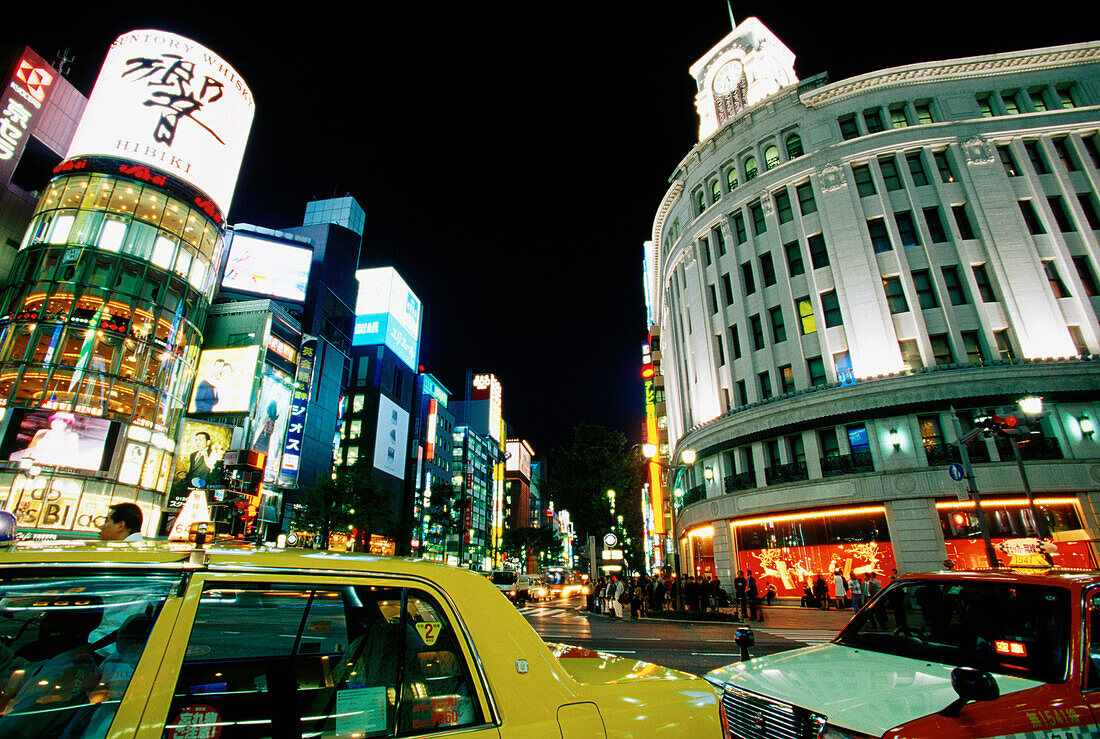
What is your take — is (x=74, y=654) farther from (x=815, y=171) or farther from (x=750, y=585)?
(x=815, y=171)

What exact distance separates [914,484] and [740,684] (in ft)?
80.0

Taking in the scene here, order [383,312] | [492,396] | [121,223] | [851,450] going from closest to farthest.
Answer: [851,450], [121,223], [383,312], [492,396]

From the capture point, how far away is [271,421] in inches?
1622

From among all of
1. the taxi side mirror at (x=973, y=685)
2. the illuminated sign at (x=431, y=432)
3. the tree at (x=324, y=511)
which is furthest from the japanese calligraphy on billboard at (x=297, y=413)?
the taxi side mirror at (x=973, y=685)

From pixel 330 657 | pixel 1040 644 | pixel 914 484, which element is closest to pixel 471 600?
pixel 330 657

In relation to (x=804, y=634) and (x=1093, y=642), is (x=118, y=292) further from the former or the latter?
(x=1093, y=642)

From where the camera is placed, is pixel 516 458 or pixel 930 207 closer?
pixel 930 207

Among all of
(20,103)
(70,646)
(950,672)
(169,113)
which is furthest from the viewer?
(169,113)

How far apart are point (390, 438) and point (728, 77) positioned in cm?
5465

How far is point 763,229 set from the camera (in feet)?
105

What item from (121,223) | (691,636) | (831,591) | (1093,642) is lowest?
(691,636)

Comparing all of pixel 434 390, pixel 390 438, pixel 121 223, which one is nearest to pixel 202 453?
pixel 121 223

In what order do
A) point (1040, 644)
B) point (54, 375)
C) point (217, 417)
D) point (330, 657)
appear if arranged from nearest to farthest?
point (330, 657), point (1040, 644), point (54, 375), point (217, 417)

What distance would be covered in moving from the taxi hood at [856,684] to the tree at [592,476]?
3128 centimetres
